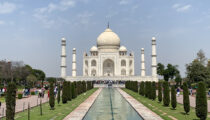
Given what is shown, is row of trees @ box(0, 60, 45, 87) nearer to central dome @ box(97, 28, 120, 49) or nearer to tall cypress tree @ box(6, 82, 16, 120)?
central dome @ box(97, 28, 120, 49)

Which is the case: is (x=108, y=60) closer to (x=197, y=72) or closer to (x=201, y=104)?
(x=197, y=72)

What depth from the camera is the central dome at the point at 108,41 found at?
149 feet

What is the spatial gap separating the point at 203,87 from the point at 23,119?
5.96 metres

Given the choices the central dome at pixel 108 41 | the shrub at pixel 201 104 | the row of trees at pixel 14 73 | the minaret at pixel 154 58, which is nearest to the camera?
the shrub at pixel 201 104

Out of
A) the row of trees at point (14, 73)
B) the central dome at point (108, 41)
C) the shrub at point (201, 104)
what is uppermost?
the central dome at point (108, 41)

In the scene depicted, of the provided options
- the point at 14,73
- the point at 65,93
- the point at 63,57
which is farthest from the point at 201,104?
the point at 63,57

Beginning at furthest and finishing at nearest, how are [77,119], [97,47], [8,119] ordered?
[97,47] < [77,119] < [8,119]

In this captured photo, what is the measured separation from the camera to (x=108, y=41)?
45.5m

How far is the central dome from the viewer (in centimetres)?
4550

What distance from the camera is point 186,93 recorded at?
9836 millimetres

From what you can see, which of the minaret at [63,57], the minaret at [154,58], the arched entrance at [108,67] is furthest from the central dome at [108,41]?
the minaret at [154,58]

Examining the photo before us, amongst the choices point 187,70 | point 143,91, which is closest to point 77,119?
point 143,91

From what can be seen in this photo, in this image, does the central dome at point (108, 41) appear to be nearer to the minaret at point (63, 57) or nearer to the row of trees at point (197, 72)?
the minaret at point (63, 57)

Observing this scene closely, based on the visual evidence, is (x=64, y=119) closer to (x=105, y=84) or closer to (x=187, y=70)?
(x=187, y=70)
